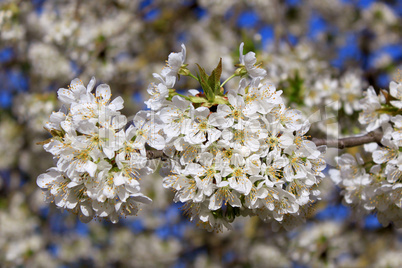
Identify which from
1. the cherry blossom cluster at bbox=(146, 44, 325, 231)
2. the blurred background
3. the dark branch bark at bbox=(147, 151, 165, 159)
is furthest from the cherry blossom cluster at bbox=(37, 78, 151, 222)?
the blurred background

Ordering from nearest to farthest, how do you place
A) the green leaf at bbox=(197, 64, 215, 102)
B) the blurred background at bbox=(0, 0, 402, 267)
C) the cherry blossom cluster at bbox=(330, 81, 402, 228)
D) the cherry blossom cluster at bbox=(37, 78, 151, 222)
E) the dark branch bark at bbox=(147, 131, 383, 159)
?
the cherry blossom cluster at bbox=(37, 78, 151, 222)
the green leaf at bbox=(197, 64, 215, 102)
the cherry blossom cluster at bbox=(330, 81, 402, 228)
the dark branch bark at bbox=(147, 131, 383, 159)
the blurred background at bbox=(0, 0, 402, 267)

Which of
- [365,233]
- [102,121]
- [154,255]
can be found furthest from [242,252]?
[102,121]

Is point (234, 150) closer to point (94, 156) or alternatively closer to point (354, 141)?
point (94, 156)

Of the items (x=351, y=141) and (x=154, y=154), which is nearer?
(x=154, y=154)

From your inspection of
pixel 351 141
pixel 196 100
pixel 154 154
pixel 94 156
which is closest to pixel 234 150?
pixel 196 100

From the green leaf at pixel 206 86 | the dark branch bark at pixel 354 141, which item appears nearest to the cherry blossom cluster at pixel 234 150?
the green leaf at pixel 206 86

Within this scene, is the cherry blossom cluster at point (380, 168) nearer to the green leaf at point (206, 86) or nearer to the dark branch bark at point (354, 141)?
the dark branch bark at point (354, 141)

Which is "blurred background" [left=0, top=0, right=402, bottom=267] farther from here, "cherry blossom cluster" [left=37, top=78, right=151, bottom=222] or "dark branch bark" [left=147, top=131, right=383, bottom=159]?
"cherry blossom cluster" [left=37, top=78, right=151, bottom=222]
